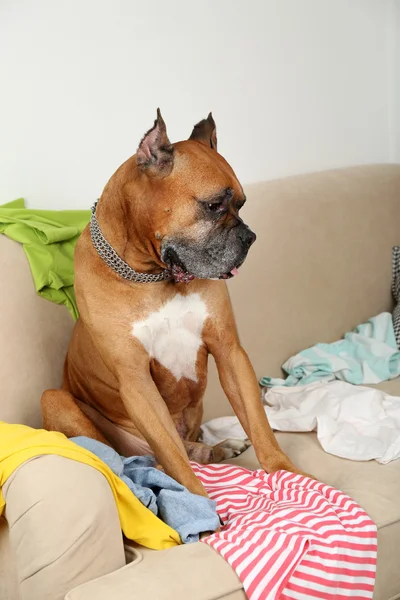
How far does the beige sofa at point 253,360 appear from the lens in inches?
60.8

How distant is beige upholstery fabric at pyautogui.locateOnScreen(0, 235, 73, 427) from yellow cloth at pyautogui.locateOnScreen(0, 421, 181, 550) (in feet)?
1.65

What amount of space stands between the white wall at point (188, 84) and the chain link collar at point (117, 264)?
73 centimetres

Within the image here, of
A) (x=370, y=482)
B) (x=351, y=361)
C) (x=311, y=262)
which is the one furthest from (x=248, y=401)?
(x=311, y=262)

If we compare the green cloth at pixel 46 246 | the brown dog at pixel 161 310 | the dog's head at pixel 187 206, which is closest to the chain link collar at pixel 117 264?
the brown dog at pixel 161 310

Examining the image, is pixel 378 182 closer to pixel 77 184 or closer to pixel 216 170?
pixel 77 184

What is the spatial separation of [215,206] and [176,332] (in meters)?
0.38

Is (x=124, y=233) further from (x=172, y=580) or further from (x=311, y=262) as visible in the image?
(x=311, y=262)

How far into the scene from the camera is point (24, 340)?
2326mm

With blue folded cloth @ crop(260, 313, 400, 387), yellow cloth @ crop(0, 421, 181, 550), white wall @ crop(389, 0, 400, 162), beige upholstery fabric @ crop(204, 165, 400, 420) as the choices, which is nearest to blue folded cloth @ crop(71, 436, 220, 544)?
yellow cloth @ crop(0, 421, 181, 550)

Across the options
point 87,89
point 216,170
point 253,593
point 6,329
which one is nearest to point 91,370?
point 6,329

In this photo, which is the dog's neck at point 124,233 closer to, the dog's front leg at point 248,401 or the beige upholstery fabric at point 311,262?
the dog's front leg at point 248,401

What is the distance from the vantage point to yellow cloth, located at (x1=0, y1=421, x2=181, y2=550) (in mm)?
1648

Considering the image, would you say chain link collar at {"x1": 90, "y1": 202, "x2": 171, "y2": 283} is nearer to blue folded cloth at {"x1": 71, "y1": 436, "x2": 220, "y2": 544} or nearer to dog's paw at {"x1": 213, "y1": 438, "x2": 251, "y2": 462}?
blue folded cloth at {"x1": 71, "y1": 436, "x2": 220, "y2": 544}

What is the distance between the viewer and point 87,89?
280 centimetres
